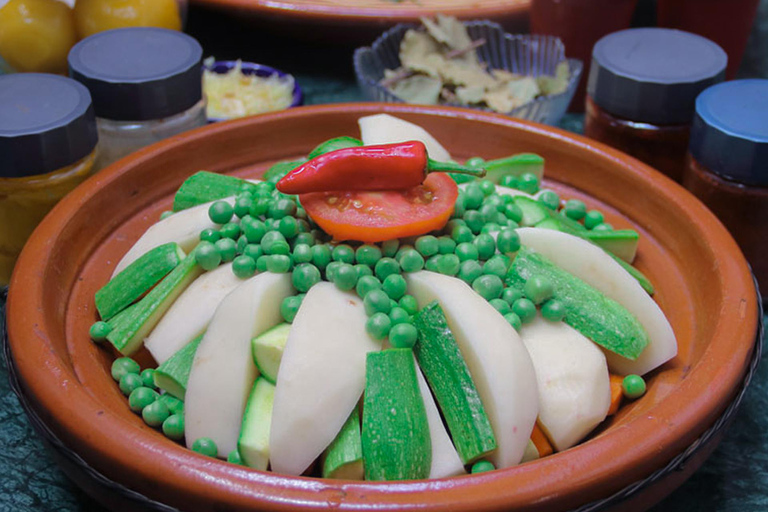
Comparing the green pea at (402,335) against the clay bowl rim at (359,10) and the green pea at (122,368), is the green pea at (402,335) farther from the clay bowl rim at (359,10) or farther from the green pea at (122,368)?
the clay bowl rim at (359,10)

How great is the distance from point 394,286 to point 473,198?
14.4 inches

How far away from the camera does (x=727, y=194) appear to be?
2.01 m

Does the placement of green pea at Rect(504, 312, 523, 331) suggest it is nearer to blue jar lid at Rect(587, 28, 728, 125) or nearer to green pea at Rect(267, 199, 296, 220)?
green pea at Rect(267, 199, 296, 220)

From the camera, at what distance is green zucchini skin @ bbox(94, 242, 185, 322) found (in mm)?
1681

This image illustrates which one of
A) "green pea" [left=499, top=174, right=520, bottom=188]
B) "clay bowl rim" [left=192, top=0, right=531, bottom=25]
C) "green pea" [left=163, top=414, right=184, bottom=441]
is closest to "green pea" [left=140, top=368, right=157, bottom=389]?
"green pea" [left=163, top=414, right=184, bottom=441]

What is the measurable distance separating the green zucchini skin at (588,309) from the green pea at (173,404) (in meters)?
0.72

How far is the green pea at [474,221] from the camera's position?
1.74m

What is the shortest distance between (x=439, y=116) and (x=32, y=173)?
3.58 ft

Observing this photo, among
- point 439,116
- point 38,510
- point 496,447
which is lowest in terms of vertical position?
point 38,510

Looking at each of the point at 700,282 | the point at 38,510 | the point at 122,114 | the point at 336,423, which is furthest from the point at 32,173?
the point at 700,282

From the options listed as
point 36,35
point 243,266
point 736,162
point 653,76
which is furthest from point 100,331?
point 653,76

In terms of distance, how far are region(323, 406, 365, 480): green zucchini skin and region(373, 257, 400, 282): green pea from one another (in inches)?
12.6

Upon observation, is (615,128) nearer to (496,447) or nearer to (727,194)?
(727,194)

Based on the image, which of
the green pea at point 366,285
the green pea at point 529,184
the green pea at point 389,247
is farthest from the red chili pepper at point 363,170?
the green pea at point 529,184
